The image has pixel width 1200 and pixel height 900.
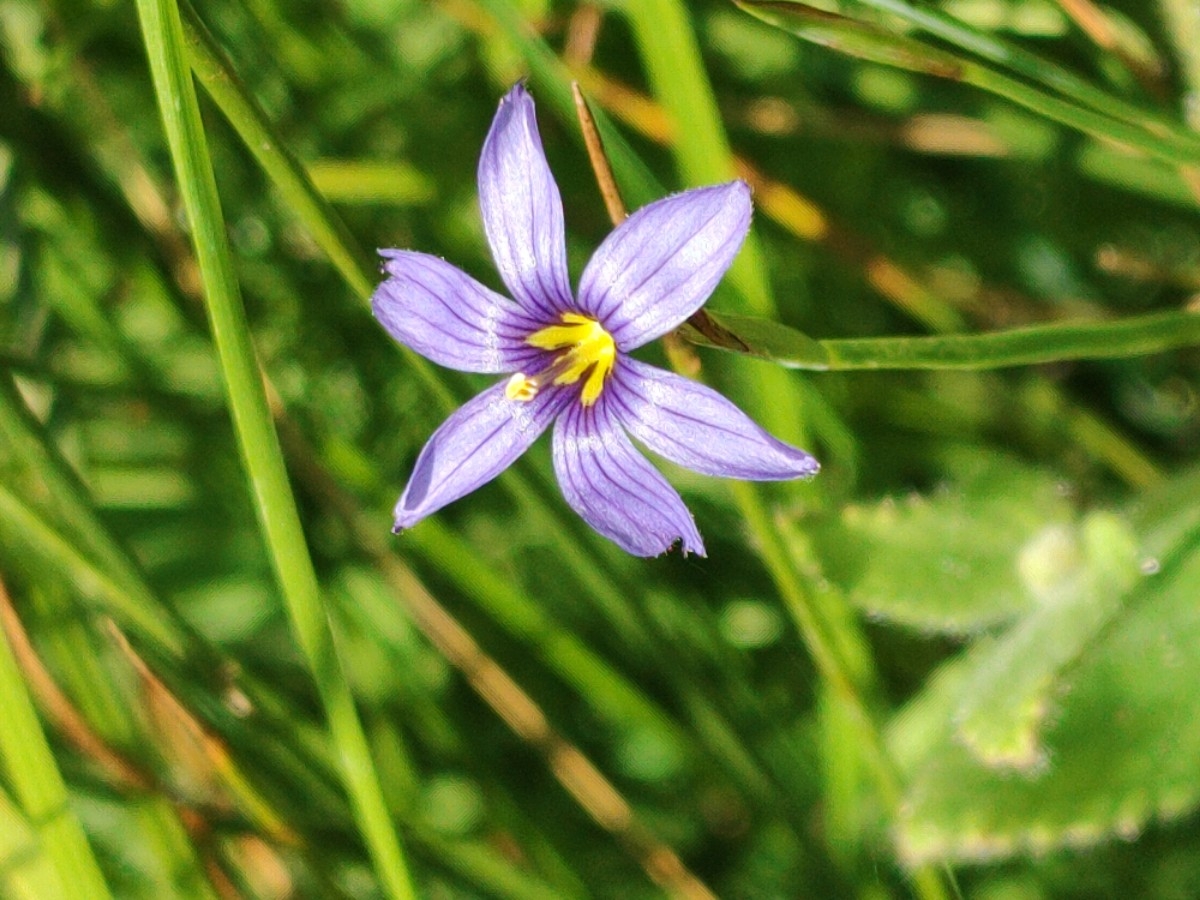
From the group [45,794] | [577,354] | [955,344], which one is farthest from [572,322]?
[45,794]

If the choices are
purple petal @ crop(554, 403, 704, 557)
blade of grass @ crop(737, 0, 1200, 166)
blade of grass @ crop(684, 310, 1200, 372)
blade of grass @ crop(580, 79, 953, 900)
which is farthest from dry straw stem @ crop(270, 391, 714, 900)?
blade of grass @ crop(737, 0, 1200, 166)

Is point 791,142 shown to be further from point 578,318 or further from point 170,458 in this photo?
point 170,458

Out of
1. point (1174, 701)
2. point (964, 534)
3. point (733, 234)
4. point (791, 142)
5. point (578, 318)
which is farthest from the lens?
point (791, 142)

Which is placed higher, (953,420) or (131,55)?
(131,55)

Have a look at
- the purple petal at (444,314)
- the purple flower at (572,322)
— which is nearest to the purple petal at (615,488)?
the purple flower at (572,322)

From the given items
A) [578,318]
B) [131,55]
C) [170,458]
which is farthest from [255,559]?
[578,318]

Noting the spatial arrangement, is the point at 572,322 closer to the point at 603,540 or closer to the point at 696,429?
the point at 696,429
